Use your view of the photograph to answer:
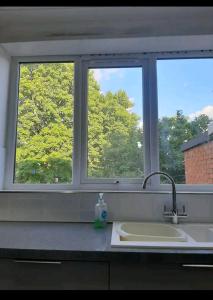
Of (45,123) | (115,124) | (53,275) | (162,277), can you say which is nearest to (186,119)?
(115,124)

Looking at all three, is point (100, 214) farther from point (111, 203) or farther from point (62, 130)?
point (62, 130)

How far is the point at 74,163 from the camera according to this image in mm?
1953

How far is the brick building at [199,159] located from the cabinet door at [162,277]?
910 mm

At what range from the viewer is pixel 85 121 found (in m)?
1.99

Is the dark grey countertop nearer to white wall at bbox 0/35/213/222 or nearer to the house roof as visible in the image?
white wall at bbox 0/35/213/222

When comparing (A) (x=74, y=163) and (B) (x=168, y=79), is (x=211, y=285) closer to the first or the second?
(A) (x=74, y=163)

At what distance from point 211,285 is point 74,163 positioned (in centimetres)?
125

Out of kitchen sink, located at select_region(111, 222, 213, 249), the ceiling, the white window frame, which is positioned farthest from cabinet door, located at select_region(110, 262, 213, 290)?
the ceiling

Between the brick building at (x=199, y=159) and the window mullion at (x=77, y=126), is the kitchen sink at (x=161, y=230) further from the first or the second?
the window mullion at (x=77, y=126)

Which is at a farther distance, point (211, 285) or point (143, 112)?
point (143, 112)

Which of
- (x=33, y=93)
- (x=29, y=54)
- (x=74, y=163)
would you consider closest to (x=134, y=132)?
(x=74, y=163)

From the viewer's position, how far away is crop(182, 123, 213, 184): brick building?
6.17 feet

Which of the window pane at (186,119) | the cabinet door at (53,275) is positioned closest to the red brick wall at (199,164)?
the window pane at (186,119)

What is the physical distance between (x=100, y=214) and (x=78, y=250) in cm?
49
